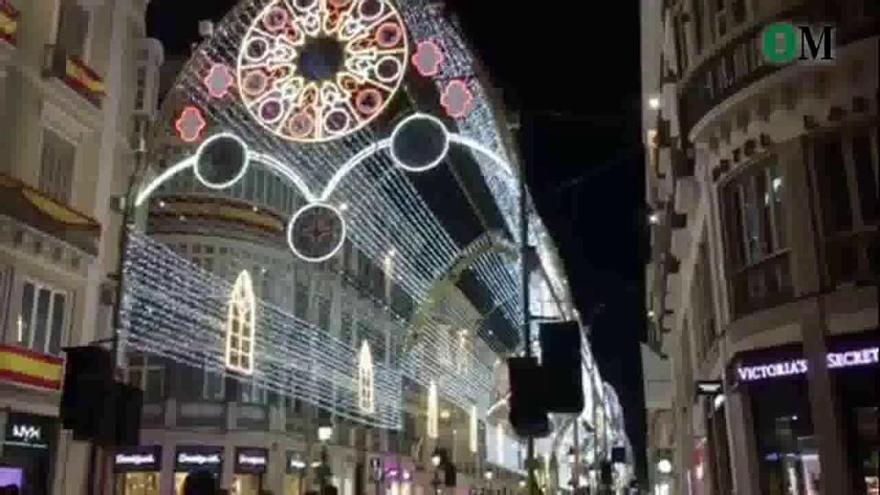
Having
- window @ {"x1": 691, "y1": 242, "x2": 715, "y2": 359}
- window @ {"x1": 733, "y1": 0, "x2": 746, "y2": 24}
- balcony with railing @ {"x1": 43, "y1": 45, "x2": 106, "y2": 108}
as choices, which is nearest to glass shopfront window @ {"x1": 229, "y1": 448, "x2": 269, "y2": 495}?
balcony with railing @ {"x1": 43, "y1": 45, "x2": 106, "y2": 108}

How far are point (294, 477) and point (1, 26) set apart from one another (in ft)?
81.4

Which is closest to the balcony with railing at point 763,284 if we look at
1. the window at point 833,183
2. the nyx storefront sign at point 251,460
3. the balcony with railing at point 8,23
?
the window at point 833,183

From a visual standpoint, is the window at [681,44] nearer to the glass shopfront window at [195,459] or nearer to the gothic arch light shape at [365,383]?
the gothic arch light shape at [365,383]

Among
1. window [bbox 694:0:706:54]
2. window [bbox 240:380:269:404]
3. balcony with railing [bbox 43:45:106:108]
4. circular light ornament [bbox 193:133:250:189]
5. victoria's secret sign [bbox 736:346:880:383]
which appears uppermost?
balcony with railing [bbox 43:45:106:108]

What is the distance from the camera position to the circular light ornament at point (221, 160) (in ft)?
55.6

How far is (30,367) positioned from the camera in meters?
20.1

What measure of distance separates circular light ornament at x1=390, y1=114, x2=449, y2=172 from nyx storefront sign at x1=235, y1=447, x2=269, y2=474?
75.1ft

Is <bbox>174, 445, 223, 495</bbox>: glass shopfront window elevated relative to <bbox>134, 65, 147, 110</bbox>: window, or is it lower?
lower

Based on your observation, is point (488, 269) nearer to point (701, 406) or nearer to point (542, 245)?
point (542, 245)

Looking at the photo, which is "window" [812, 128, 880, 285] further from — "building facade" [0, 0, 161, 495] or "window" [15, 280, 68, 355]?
"window" [15, 280, 68, 355]

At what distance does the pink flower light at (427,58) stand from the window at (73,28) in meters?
10.2

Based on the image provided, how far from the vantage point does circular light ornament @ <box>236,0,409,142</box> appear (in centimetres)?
1653

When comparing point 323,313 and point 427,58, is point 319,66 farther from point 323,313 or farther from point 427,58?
point 323,313

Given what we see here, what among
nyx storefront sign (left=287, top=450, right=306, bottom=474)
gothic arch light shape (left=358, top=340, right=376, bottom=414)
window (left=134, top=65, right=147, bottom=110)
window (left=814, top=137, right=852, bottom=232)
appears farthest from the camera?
nyx storefront sign (left=287, top=450, right=306, bottom=474)
